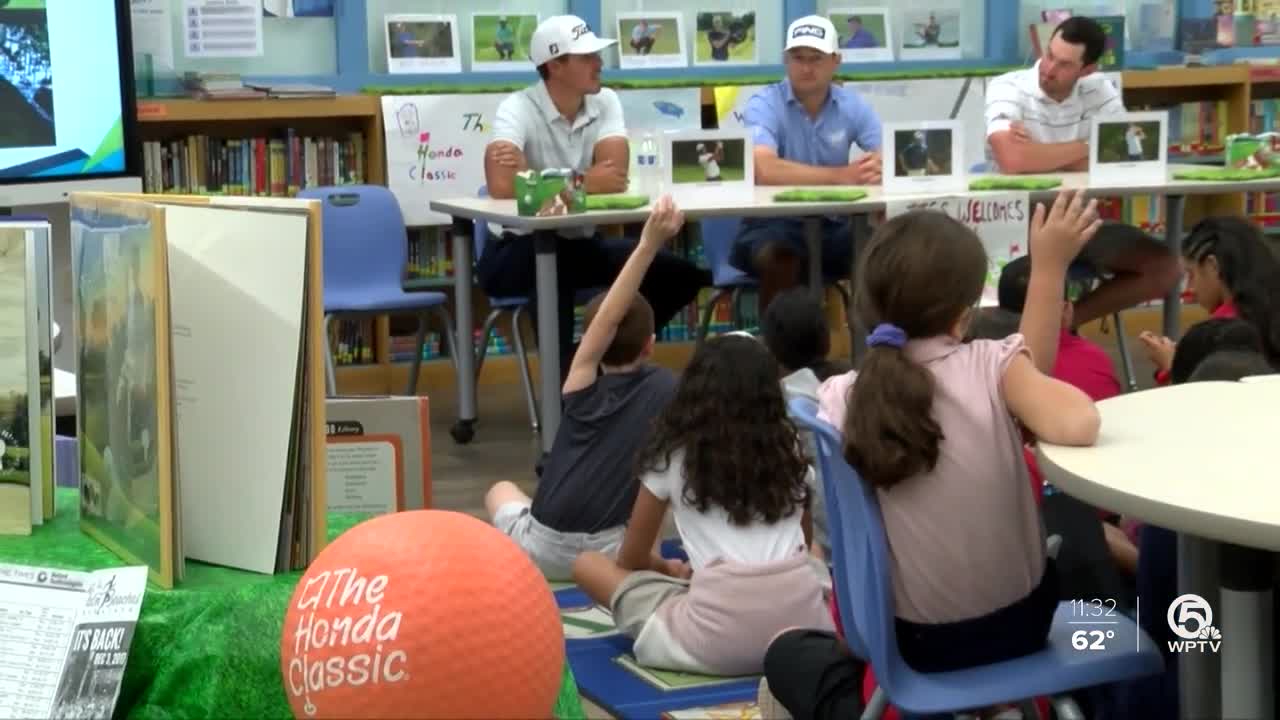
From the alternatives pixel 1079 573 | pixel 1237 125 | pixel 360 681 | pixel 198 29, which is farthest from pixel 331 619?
pixel 1237 125

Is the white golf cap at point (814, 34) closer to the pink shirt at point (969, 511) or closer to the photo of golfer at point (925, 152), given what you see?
the photo of golfer at point (925, 152)

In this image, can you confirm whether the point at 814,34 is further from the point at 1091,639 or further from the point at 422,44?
the point at 1091,639

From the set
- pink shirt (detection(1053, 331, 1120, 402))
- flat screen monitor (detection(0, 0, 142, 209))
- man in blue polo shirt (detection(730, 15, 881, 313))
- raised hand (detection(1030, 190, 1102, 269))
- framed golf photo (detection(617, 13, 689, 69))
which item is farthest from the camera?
framed golf photo (detection(617, 13, 689, 69))

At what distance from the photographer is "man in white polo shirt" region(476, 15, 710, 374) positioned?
5.40 m

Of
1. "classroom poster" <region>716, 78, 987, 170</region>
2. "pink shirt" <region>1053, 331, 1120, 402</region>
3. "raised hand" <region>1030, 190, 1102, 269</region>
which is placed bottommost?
"pink shirt" <region>1053, 331, 1120, 402</region>

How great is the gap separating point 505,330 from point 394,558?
5541 mm

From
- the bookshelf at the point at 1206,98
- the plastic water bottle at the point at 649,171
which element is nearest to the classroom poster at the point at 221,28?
the plastic water bottle at the point at 649,171

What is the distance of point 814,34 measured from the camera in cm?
566

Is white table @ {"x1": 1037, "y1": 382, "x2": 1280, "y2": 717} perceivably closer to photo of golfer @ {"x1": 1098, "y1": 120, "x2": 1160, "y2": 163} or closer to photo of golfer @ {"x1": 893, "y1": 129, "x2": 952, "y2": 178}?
photo of golfer @ {"x1": 893, "y1": 129, "x2": 952, "y2": 178}

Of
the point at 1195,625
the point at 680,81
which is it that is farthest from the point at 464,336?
the point at 1195,625

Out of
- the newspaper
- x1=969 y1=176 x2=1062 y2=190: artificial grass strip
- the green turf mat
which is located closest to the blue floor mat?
the newspaper

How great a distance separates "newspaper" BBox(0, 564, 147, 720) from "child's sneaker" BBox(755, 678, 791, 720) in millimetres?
1254

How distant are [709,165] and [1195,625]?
3228 mm

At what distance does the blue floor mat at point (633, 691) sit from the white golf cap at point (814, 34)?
113 inches
